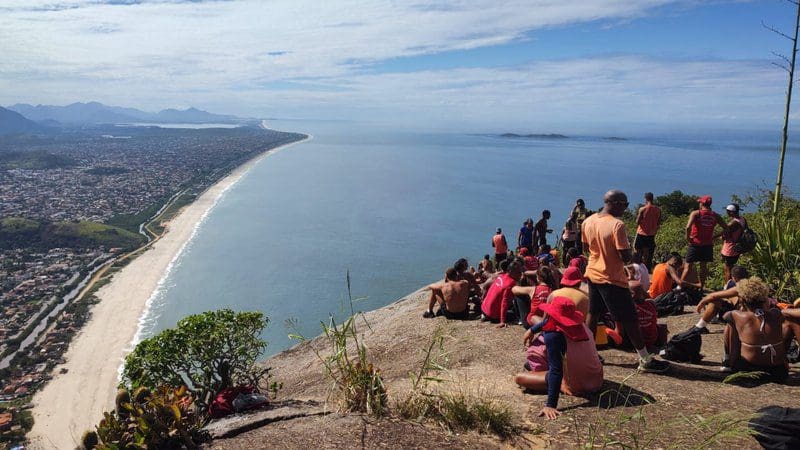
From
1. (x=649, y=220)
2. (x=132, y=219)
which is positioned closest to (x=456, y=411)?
(x=649, y=220)

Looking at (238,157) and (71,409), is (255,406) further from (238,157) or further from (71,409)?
(238,157)

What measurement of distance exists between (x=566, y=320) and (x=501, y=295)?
11.2ft

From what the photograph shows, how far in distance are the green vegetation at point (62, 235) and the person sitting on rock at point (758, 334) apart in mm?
54051

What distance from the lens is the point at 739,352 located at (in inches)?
183

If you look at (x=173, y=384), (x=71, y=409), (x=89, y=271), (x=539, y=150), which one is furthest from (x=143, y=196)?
(x=539, y=150)

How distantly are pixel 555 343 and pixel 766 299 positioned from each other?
6.63ft

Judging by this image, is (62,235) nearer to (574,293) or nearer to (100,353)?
(100,353)

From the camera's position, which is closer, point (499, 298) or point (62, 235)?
point (499, 298)

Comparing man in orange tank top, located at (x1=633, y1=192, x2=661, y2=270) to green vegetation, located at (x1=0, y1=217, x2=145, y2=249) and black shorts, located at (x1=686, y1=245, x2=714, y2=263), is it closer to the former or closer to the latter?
black shorts, located at (x1=686, y1=245, x2=714, y2=263)

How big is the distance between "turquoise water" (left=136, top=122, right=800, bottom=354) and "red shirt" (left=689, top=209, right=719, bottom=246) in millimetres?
5693

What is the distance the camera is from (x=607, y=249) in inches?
182

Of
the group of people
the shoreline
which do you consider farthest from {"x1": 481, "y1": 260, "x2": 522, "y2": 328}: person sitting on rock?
the shoreline

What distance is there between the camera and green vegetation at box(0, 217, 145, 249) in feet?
168

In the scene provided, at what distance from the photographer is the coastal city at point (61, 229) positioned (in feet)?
88.0
